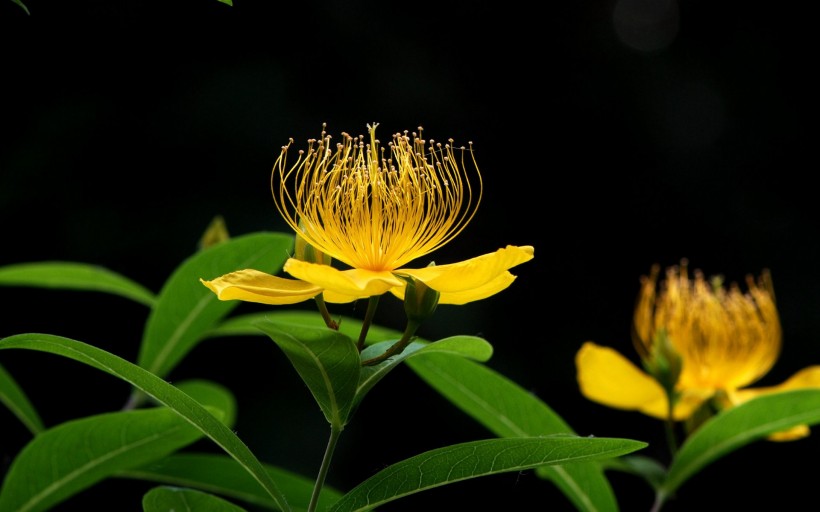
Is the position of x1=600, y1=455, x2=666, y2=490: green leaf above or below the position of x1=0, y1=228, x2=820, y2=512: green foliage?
below

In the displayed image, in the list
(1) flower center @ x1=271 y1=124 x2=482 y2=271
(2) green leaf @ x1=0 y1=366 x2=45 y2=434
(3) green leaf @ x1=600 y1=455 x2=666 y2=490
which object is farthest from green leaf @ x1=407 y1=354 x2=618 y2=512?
(2) green leaf @ x1=0 y1=366 x2=45 y2=434

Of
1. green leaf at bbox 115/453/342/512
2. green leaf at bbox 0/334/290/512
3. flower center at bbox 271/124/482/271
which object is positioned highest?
flower center at bbox 271/124/482/271

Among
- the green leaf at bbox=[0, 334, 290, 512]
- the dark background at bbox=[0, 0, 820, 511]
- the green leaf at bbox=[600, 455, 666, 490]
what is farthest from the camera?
the dark background at bbox=[0, 0, 820, 511]

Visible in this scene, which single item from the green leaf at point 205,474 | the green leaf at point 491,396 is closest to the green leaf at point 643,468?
the green leaf at point 491,396

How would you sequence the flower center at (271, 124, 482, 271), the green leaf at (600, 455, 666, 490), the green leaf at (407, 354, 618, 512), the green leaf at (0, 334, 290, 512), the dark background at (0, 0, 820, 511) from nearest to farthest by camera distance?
the green leaf at (0, 334, 290, 512) → the flower center at (271, 124, 482, 271) → the green leaf at (407, 354, 618, 512) → the green leaf at (600, 455, 666, 490) → the dark background at (0, 0, 820, 511)

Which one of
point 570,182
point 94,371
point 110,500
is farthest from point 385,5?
point 110,500

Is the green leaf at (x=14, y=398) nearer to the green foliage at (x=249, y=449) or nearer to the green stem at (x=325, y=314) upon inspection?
the green foliage at (x=249, y=449)

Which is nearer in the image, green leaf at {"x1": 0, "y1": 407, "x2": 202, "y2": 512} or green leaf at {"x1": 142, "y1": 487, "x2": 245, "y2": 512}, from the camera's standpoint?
green leaf at {"x1": 142, "y1": 487, "x2": 245, "y2": 512}

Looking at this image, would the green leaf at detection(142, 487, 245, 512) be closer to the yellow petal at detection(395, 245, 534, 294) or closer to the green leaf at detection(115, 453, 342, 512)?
the yellow petal at detection(395, 245, 534, 294)
